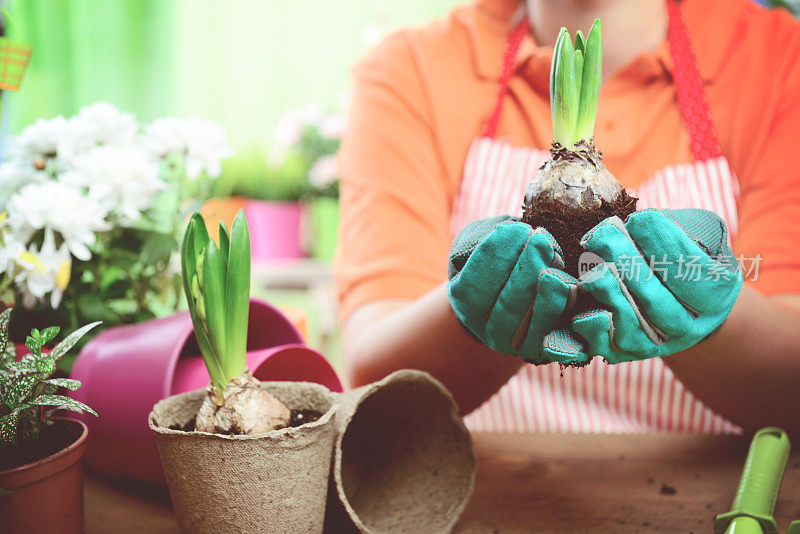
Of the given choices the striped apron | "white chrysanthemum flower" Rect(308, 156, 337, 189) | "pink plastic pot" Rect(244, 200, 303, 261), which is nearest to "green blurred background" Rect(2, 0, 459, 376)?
"pink plastic pot" Rect(244, 200, 303, 261)

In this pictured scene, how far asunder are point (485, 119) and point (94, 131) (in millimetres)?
640

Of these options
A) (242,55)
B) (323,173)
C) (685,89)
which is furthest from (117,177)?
(242,55)

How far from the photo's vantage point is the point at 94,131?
0.76m

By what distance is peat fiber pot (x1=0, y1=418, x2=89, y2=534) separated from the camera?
1.50ft

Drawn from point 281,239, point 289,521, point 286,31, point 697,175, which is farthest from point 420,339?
point 286,31

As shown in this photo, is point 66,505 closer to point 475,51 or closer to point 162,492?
point 162,492

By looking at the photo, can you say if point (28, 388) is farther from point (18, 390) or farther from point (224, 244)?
point (224, 244)

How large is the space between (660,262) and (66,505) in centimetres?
50

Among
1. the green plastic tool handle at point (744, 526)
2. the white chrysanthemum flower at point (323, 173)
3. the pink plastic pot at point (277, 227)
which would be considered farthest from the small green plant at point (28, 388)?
the pink plastic pot at point (277, 227)

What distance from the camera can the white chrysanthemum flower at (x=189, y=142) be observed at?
0.80 m

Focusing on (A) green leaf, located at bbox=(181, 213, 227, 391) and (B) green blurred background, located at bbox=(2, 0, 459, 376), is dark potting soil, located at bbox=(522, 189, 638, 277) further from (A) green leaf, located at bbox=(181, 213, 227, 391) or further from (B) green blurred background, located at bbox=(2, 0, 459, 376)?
(B) green blurred background, located at bbox=(2, 0, 459, 376)

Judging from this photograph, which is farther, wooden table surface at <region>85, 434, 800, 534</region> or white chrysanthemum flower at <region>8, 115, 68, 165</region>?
white chrysanthemum flower at <region>8, 115, 68, 165</region>

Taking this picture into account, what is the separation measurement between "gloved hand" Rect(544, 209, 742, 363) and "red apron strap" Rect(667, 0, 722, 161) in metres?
0.61

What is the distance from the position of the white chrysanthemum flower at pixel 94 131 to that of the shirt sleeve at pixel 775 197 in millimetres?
816
